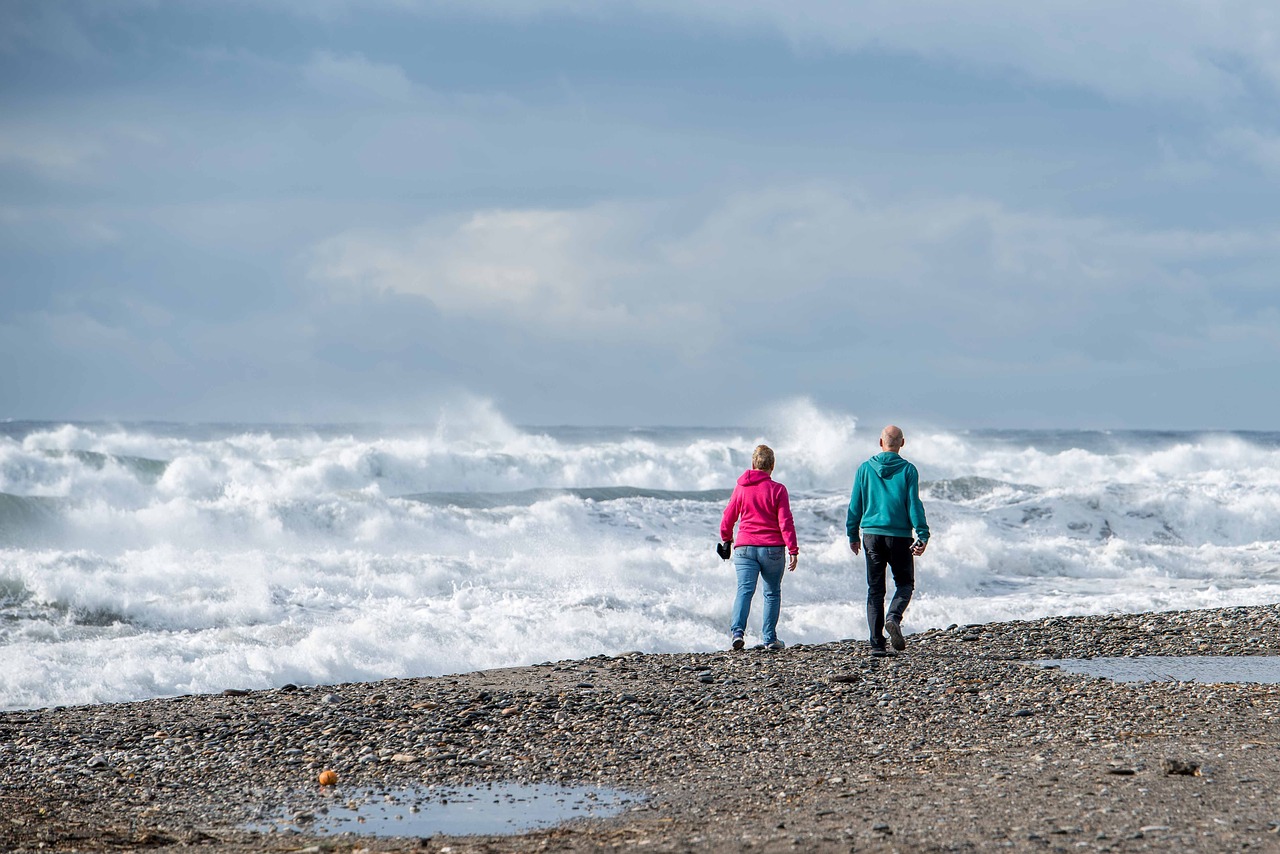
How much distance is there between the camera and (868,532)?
31.3ft

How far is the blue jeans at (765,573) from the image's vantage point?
414 inches

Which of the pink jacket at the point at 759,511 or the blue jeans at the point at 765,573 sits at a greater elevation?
the pink jacket at the point at 759,511

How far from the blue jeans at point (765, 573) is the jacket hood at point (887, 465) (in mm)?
1384

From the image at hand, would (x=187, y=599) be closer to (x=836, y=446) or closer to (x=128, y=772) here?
(x=128, y=772)

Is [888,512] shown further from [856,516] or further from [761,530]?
[761,530]

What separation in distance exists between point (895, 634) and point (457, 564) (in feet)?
30.2

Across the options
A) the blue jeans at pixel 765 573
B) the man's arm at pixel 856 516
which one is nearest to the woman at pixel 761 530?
the blue jeans at pixel 765 573

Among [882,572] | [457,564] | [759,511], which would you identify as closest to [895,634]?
[882,572]

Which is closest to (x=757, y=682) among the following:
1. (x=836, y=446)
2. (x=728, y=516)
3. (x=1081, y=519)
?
Answer: (x=728, y=516)

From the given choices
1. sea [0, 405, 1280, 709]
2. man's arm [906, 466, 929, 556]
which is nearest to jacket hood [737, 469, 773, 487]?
man's arm [906, 466, 929, 556]

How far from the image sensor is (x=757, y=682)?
885 centimetres

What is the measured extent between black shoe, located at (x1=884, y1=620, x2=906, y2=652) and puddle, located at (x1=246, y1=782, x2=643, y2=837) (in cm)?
438

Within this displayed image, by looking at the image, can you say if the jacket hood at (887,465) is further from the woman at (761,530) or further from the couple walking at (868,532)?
the woman at (761,530)

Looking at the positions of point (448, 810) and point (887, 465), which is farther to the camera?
point (887, 465)
